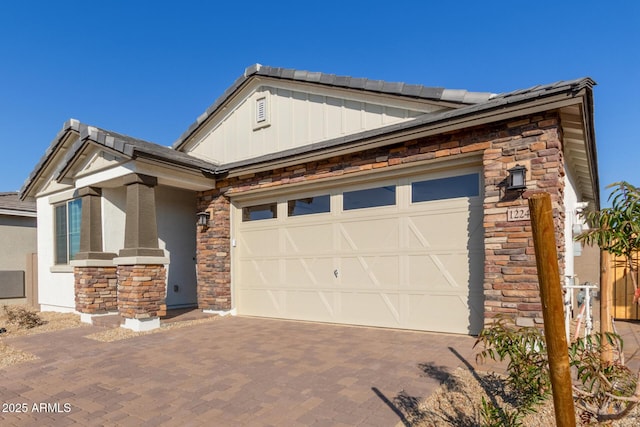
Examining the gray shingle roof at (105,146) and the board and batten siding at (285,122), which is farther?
the gray shingle roof at (105,146)

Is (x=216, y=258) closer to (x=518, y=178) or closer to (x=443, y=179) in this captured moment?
(x=443, y=179)

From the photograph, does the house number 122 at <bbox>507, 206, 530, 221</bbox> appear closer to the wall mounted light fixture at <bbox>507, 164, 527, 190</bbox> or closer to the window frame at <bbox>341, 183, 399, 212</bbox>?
the wall mounted light fixture at <bbox>507, 164, 527, 190</bbox>

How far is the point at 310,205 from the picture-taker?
7426 millimetres

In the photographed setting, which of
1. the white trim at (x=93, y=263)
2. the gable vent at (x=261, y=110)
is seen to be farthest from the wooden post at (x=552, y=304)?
the white trim at (x=93, y=263)

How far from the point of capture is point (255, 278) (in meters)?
8.10

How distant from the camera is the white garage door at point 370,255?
5664 mm

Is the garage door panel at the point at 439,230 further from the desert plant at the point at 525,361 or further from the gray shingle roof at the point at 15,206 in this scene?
the gray shingle roof at the point at 15,206

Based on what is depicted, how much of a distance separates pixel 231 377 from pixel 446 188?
14.2 ft

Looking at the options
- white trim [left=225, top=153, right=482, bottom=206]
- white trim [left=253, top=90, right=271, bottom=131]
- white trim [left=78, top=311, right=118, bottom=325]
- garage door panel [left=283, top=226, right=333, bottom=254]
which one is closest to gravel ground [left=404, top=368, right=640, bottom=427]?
white trim [left=225, top=153, right=482, bottom=206]

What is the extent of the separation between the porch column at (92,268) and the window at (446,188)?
23.3 feet

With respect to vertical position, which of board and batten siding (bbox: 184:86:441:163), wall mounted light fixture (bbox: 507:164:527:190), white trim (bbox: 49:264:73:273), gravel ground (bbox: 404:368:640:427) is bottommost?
gravel ground (bbox: 404:368:640:427)

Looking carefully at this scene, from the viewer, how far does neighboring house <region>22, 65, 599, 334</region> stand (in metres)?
5.00

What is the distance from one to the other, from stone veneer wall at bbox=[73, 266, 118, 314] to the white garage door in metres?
2.90

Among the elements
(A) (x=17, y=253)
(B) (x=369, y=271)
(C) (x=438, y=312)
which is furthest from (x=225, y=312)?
(A) (x=17, y=253)
